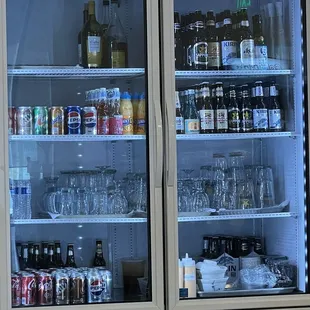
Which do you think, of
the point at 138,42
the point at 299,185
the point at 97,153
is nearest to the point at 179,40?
the point at 138,42

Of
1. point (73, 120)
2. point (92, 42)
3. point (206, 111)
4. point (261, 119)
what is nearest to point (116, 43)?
point (92, 42)

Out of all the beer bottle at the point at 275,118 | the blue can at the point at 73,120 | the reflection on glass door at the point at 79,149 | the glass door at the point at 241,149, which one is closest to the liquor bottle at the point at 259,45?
the glass door at the point at 241,149

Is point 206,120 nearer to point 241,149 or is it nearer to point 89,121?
point 241,149

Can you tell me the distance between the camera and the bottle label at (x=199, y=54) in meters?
3.23

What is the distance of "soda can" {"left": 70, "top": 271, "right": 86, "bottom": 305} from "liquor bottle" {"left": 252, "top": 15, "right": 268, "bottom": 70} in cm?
122

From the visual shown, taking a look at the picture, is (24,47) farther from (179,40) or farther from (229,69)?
(229,69)

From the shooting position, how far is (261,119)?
3.27 m

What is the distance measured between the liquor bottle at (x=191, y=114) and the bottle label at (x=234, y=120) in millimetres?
154

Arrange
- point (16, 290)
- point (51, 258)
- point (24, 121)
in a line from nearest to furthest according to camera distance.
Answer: point (16, 290)
point (24, 121)
point (51, 258)

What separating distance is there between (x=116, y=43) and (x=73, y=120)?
393 mm

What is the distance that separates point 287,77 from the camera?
3.28 metres

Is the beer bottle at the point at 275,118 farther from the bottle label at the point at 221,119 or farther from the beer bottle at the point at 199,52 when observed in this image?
the beer bottle at the point at 199,52

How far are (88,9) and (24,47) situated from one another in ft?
1.09

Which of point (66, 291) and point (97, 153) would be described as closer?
point (66, 291)
